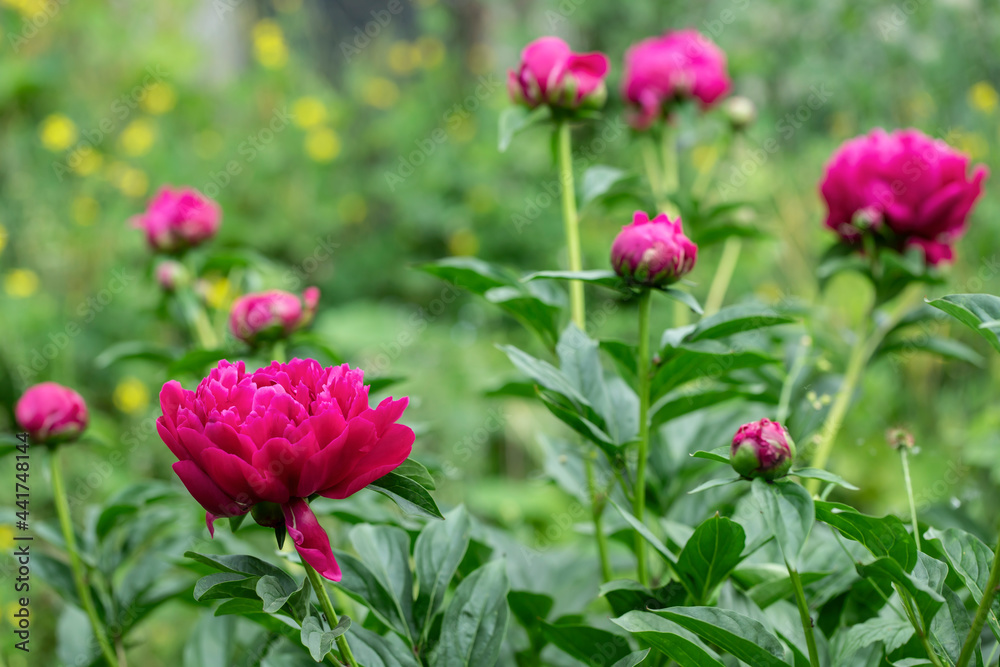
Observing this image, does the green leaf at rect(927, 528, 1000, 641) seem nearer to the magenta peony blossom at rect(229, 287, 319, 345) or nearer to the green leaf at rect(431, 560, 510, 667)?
the green leaf at rect(431, 560, 510, 667)

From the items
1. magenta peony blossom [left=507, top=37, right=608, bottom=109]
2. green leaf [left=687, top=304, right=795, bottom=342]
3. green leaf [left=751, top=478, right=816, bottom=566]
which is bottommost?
green leaf [left=751, top=478, right=816, bottom=566]

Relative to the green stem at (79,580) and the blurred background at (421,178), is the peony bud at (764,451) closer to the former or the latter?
the green stem at (79,580)

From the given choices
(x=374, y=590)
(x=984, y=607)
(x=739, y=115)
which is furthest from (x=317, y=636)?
(x=739, y=115)

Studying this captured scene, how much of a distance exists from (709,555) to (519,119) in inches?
17.2

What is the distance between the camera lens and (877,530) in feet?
1.60

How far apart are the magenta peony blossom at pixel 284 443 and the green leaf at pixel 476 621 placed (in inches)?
5.2

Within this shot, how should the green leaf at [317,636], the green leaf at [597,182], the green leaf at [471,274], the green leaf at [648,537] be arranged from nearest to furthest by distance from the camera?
the green leaf at [317,636] → the green leaf at [648,537] → the green leaf at [471,274] → the green leaf at [597,182]

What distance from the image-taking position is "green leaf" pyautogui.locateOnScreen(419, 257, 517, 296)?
67 centimetres

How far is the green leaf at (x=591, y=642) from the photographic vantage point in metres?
0.56

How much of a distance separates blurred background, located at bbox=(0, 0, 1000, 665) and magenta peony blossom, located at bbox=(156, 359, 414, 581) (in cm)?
122

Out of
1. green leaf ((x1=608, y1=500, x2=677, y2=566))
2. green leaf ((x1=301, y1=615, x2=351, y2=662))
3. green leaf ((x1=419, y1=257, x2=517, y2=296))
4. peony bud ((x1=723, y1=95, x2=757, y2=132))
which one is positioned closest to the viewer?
green leaf ((x1=301, y1=615, x2=351, y2=662))

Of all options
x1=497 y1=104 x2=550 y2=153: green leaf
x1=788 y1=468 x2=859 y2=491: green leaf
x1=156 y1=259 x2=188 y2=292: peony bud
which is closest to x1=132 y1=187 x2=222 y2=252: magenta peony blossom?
x1=156 y1=259 x2=188 y2=292: peony bud

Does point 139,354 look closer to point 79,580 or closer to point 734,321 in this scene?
point 79,580

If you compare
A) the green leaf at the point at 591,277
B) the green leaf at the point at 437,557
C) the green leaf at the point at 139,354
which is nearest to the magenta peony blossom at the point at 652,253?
the green leaf at the point at 591,277
